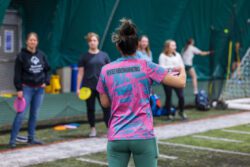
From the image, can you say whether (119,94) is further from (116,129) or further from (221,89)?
(221,89)

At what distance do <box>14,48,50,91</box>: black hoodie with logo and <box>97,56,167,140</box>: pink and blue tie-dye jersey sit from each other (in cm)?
430

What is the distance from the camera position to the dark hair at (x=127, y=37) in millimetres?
4020

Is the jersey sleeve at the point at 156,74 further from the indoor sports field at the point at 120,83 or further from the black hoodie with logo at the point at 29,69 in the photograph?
the black hoodie with logo at the point at 29,69

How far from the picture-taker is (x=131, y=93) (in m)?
4.02

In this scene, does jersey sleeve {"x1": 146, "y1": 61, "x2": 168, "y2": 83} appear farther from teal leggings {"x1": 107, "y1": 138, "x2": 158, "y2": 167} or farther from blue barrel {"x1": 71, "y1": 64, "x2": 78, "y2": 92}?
blue barrel {"x1": 71, "y1": 64, "x2": 78, "y2": 92}

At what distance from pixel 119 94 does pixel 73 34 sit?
31.2 ft

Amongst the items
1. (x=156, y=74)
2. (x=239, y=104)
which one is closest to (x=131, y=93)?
(x=156, y=74)

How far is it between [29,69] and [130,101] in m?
4.47

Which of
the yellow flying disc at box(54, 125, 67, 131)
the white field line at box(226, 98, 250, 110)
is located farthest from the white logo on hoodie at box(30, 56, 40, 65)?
the white field line at box(226, 98, 250, 110)

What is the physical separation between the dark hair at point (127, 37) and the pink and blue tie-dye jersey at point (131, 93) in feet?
0.27

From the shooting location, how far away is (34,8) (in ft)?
43.3

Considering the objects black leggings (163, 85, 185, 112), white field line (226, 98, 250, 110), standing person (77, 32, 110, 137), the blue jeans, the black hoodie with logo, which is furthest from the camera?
white field line (226, 98, 250, 110)

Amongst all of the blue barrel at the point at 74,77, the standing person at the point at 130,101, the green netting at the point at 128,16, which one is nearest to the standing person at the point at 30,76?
the standing person at the point at 130,101

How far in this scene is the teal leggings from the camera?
3.91 meters
